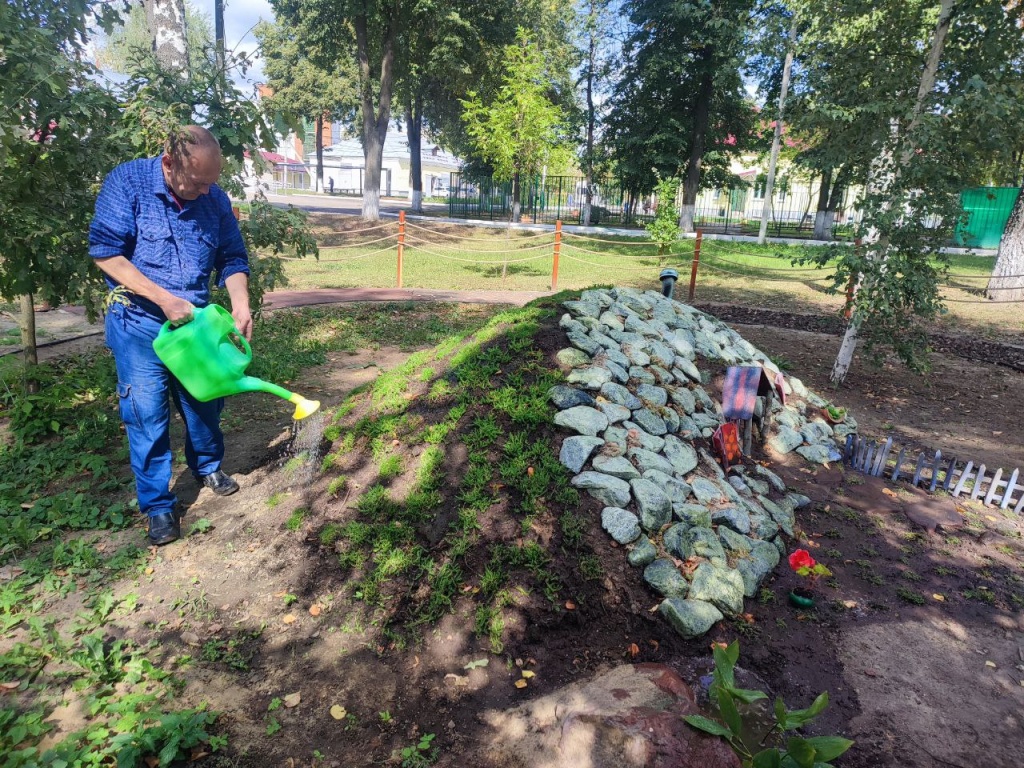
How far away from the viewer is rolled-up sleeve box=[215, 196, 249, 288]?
3316 mm

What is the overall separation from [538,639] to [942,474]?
3578 millimetres

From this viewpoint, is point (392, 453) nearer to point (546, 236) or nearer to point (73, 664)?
point (73, 664)

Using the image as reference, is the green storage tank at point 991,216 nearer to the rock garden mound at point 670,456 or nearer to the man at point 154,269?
the rock garden mound at point 670,456

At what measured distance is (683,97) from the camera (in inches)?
872

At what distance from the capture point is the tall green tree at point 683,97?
1989 cm

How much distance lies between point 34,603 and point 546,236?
17.8 m

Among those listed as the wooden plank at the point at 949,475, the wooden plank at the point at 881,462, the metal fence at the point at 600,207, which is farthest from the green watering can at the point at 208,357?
the metal fence at the point at 600,207

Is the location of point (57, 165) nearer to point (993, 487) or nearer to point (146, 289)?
point (146, 289)

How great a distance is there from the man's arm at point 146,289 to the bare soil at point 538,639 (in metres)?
1.18

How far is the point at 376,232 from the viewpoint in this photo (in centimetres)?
1847

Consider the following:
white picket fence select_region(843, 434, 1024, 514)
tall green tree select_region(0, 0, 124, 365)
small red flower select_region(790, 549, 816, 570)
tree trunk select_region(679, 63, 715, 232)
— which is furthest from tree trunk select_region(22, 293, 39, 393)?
tree trunk select_region(679, 63, 715, 232)

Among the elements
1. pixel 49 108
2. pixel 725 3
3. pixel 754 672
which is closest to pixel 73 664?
pixel 754 672

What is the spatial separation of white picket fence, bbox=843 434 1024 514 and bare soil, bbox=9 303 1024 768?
373 mm

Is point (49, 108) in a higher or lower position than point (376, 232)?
higher
